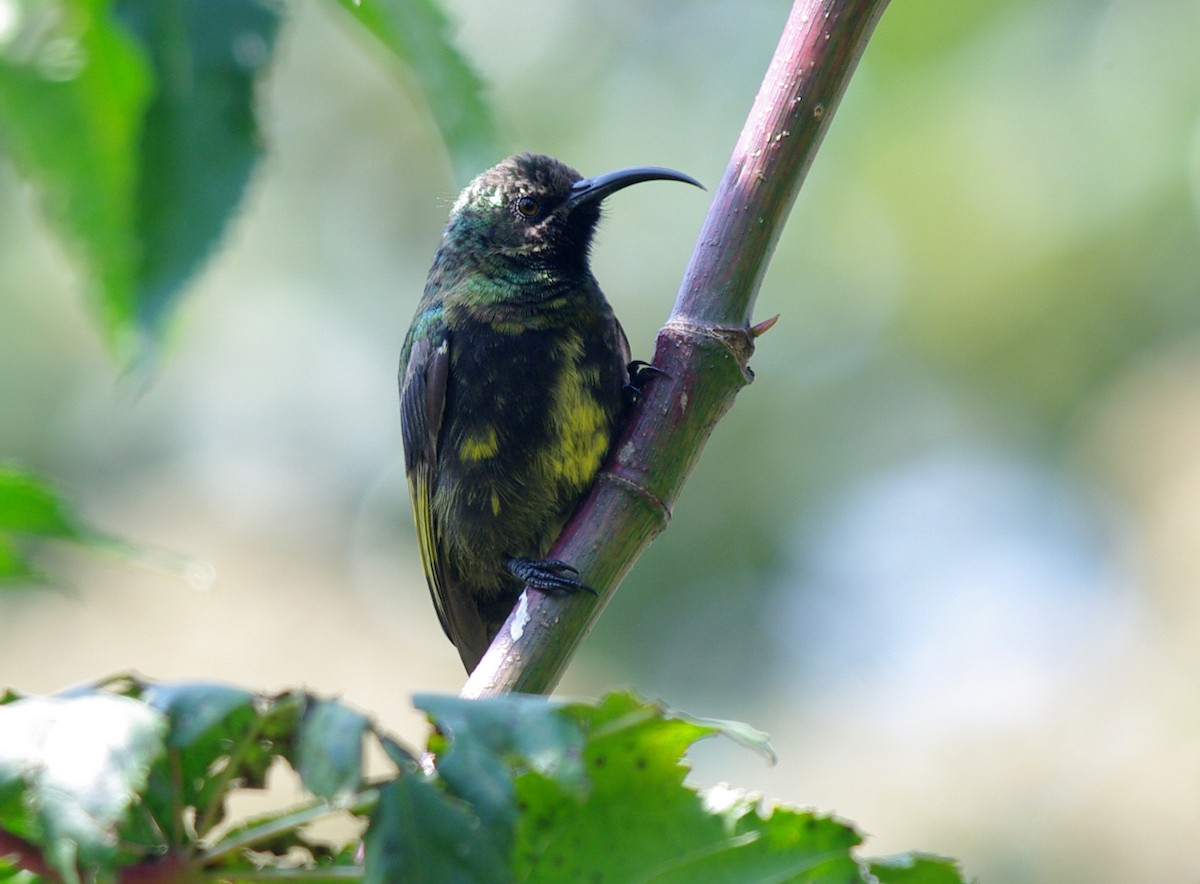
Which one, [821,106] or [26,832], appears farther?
[821,106]

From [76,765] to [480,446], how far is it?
2.62 meters

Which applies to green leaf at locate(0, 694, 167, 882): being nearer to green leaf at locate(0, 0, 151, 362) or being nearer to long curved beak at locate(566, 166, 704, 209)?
green leaf at locate(0, 0, 151, 362)

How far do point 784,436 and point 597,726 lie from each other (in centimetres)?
1202

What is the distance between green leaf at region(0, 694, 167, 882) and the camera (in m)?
0.90

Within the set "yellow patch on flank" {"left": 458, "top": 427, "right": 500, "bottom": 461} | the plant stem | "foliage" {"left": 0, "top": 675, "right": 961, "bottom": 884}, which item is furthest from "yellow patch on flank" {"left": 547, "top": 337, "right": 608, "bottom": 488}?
"foliage" {"left": 0, "top": 675, "right": 961, "bottom": 884}

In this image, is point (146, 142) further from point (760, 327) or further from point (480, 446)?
point (480, 446)

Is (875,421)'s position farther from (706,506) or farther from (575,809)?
(575,809)

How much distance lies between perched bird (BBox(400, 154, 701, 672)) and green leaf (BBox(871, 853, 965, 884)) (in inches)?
70.3

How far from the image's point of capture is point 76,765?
0.92m

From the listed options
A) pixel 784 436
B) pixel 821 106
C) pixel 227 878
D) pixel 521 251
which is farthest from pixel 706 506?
pixel 227 878

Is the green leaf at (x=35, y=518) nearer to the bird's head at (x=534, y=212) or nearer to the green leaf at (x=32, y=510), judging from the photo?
the green leaf at (x=32, y=510)

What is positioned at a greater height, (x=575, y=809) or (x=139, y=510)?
(x=139, y=510)

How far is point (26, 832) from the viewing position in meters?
1.09

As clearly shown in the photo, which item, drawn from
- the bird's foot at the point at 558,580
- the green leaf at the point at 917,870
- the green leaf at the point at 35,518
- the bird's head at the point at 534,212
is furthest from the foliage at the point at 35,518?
the bird's head at the point at 534,212
